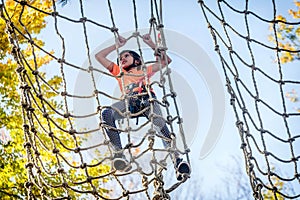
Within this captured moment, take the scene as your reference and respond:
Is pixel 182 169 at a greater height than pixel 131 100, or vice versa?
pixel 131 100

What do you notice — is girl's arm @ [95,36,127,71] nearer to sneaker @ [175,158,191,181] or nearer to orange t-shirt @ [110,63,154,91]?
orange t-shirt @ [110,63,154,91]

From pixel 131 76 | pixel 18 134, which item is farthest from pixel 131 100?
pixel 18 134

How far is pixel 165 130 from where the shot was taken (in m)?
2.46

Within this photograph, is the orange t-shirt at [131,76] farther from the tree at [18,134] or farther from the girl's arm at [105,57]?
the tree at [18,134]

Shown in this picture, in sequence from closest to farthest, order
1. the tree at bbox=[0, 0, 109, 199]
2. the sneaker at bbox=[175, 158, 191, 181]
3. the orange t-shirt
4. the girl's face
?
the sneaker at bbox=[175, 158, 191, 181], the orange t-shirt, the girl's face, the tree at bbox=[0, 0, 109, 199]

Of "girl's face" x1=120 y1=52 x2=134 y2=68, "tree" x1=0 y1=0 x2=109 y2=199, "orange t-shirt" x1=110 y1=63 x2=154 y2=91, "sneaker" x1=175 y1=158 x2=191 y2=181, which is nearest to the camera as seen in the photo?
"sneaker" x1=175 y1=158 x2=191 y2=181

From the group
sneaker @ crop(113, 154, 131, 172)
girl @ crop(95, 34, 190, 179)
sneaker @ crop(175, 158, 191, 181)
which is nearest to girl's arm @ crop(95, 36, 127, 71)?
girl @ crop(95, 34, 190, 179)

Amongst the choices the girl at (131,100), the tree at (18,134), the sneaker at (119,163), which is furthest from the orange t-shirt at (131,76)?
the tree at (18,134)

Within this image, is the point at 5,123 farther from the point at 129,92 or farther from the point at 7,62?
the point at 129,92

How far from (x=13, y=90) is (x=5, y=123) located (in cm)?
30

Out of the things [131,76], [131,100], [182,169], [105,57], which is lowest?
[182,169]

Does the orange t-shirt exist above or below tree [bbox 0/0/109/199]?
below

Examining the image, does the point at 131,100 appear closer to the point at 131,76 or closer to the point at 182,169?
the point at 131,76

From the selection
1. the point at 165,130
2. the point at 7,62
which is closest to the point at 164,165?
the point at 165,130
